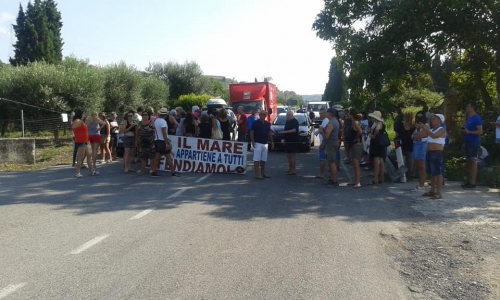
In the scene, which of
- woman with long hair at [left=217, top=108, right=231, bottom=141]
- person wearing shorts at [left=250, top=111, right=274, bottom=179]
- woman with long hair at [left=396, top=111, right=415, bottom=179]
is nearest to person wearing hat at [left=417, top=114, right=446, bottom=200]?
woman with long hair at [left=396, top=111, right=415, bottom=179]

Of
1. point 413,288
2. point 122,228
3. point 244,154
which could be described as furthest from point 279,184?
point 413,288

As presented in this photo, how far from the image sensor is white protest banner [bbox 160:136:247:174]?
1535 cm

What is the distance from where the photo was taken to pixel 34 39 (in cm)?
6488

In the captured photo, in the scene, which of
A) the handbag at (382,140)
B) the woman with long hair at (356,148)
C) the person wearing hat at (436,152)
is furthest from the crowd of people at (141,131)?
the person wearing hat at (436,152)

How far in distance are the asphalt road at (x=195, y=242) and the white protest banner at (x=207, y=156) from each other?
240 cm

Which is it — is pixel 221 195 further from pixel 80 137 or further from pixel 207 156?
pixel 80 137

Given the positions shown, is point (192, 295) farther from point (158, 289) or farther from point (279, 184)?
point (279, 184)

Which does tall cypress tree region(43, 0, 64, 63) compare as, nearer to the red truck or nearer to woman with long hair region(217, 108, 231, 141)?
the red truck

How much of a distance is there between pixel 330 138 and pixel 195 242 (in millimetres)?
6224

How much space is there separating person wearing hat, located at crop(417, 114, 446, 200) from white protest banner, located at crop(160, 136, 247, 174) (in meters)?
5.73

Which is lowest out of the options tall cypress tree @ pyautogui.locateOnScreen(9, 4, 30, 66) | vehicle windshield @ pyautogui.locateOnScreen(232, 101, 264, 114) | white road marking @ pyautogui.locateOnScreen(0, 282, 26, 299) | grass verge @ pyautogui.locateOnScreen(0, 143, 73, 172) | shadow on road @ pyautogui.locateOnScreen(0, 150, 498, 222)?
white road marking @ pyautogui.locateOnScreen(0, 282, 26, 299)

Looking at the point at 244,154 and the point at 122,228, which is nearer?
the point at 122,228

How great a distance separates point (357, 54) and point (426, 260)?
10416 mm

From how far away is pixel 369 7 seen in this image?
16.5 metres
